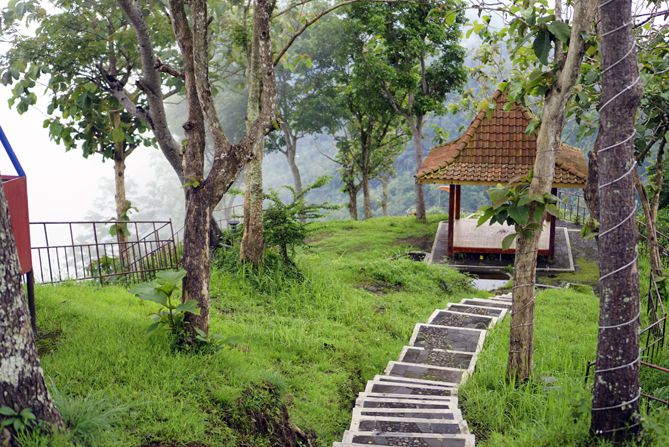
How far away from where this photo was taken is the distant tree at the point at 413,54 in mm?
18781

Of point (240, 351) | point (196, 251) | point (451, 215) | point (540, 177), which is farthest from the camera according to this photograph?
point (451, 215)

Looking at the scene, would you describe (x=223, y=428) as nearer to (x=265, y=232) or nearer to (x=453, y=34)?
(x=265, y=232)

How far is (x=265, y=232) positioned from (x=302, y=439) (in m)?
5.44

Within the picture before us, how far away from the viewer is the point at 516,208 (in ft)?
19.0

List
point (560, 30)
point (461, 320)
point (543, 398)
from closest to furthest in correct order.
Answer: point (560, 30) < point (543, 398) < point (461, 320)

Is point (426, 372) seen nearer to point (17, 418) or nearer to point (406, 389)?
point (406, 389)

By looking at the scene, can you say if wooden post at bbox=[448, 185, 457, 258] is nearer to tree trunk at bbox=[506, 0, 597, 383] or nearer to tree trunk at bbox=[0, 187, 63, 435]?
tree trunk at bbox=[506, 0, 597, 383]

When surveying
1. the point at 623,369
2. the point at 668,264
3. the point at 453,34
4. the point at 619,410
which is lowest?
the point at 668,264

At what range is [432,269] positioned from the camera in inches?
536

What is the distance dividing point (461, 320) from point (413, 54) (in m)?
11.8

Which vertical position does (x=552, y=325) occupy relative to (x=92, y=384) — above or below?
below

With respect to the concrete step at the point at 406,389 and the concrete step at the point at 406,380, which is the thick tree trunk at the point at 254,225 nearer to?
the concrete step at the point at 406,380

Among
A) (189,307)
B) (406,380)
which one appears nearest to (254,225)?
(406,380)

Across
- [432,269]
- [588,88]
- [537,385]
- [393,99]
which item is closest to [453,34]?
[393,99]
